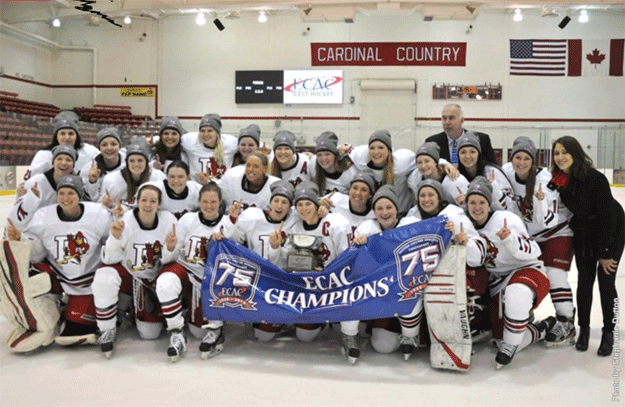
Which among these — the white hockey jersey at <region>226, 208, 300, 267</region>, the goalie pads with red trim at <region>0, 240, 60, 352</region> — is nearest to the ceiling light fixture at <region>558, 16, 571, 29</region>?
the white hockey jersey at <region>226, 208, 300, 267</region>

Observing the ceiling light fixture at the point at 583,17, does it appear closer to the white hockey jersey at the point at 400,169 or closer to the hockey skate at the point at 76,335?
the white hockey jersey at the point at 400,169

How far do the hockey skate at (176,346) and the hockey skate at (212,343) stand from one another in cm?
13

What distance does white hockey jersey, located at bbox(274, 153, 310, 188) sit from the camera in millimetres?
5004

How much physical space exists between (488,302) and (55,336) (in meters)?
3.11

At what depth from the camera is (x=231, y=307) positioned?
3877 millimetres

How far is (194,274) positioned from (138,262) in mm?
406

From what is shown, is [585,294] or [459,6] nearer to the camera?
[585,294]

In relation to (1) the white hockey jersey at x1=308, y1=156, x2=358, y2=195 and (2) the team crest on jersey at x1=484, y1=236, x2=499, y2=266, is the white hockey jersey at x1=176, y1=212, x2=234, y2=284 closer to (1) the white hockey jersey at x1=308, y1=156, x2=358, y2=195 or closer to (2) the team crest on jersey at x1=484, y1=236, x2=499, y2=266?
(1) the white hockey jersey at x1=308, y1=156, x2=358, y2=195

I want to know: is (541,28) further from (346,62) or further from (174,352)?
(174,352)

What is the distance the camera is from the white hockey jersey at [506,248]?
3764mm

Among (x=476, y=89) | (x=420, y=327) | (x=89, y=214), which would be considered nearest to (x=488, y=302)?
(x=420, y=327)

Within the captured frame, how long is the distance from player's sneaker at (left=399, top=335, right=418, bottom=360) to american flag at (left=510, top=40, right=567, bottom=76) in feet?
56.3

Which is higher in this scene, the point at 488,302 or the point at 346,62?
the point at 346,62

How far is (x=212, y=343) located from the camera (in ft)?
12.7
